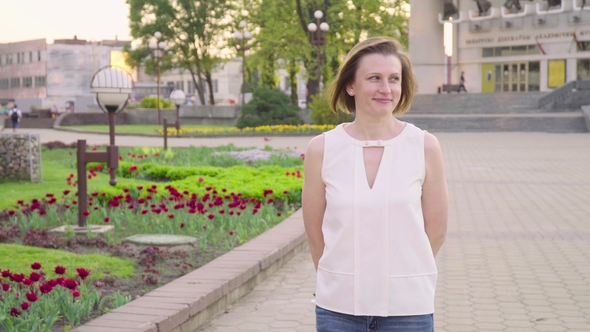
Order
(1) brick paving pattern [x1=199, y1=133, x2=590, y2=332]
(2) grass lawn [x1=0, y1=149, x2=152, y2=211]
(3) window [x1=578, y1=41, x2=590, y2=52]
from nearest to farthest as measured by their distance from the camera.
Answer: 1. (1) brick paving pattern [x1=199, y1=133, x2=590, y2=332]
2. (2) grass lawn [x1=0, y1=149, x2=152, y2=211]
3. (3) window [x1=578, y1=41, x2=590, y2=52]

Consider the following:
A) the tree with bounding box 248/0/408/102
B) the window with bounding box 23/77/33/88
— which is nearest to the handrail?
the tree with bounding box 248/0/408/102

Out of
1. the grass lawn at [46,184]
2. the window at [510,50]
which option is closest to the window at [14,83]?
the window at [510,50]

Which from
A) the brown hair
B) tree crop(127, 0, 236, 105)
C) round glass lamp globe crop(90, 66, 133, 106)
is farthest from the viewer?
tree crop(127, 0, 236, 105)

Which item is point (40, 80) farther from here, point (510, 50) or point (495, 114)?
point (495, 114)

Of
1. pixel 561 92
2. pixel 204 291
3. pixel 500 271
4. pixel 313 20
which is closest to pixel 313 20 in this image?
pixel 313 20

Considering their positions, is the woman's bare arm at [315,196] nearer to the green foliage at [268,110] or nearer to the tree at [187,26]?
the green foliage at [268,110]

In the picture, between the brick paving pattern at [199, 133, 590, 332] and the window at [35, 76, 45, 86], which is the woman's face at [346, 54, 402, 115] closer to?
the brick paving pattern at [199, 133, 590, 332]

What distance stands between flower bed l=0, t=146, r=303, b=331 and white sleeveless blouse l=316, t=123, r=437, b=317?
7.85 feet

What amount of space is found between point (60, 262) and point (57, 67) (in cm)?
10551

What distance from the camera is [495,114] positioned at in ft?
151

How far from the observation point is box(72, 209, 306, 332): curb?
480 centimetres

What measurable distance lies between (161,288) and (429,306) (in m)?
3.31

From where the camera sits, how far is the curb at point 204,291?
480 centimetres

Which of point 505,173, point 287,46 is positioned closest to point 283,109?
point 287,46
